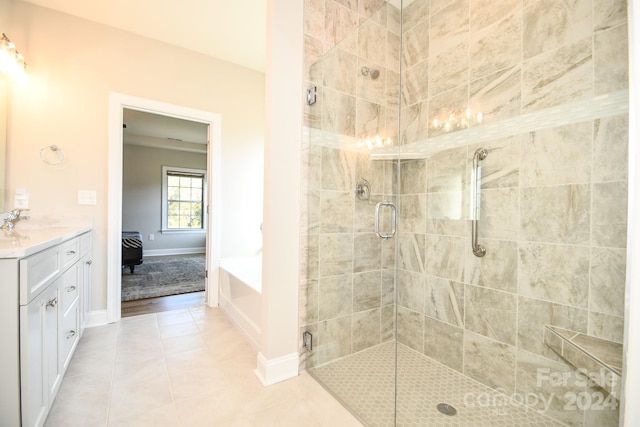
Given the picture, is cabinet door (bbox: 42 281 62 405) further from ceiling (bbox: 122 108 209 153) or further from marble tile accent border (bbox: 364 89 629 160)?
ceiling (bbox: 122 108 209 153)

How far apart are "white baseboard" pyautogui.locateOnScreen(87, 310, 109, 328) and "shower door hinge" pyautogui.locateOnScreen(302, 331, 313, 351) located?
199cm

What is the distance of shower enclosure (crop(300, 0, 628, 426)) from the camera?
1.33 metres

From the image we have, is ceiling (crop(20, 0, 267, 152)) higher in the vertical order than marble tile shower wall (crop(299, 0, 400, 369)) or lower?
higher

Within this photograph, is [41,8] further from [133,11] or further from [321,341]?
[321,341]

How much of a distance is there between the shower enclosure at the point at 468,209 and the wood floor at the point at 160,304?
73.7 inches

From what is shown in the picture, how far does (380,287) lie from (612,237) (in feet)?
4.14

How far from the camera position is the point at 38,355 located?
1210mm

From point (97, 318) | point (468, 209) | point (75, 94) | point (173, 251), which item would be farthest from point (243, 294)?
point (173, 251)

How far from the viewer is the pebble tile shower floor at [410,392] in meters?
1.41

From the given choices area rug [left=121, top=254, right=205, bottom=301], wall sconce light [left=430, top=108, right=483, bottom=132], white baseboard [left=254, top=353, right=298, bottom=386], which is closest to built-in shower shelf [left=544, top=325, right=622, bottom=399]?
wall sconce light [left=430, top=108, right=483, bottom=132]

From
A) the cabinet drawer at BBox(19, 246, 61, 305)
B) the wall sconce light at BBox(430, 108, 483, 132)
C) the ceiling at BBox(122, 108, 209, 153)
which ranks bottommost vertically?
the cabinet drawer at BBox(19, 246, 61, 305)

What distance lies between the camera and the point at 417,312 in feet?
7.08

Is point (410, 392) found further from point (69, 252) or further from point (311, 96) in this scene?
point (69, 252)

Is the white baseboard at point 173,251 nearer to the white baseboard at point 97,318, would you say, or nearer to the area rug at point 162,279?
the area rug at point 162,279
